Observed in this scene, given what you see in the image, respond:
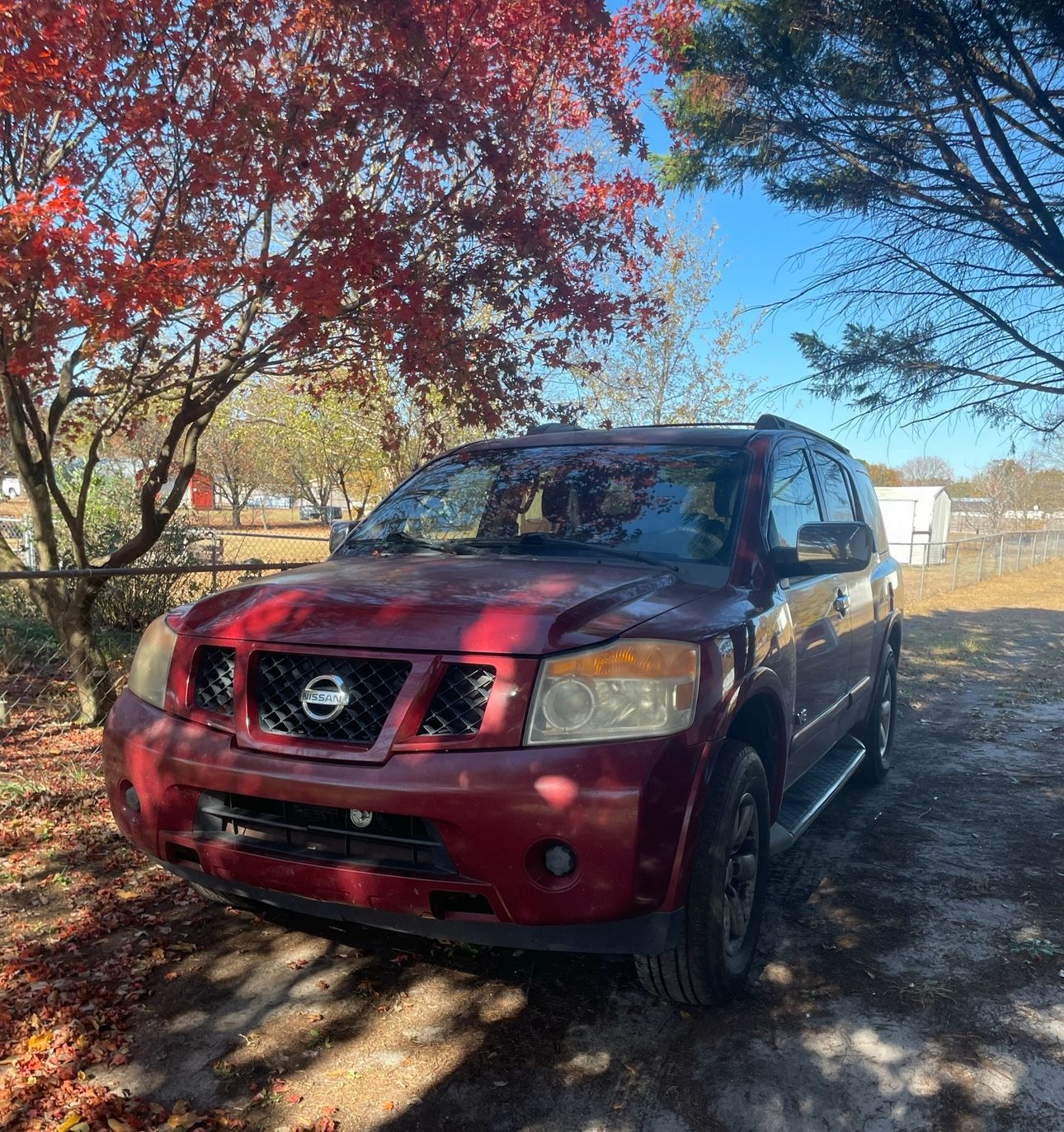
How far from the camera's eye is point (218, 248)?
5.26 m

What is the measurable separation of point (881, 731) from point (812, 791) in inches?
70.1

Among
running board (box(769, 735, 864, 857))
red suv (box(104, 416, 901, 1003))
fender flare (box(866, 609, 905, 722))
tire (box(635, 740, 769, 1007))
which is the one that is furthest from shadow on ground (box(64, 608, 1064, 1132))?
fender flare (box(866, 609, 905, 722))

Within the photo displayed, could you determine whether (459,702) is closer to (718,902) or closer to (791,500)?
(718,902)

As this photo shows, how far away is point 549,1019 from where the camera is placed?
3.01 meters

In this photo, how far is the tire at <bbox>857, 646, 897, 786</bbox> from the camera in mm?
5609

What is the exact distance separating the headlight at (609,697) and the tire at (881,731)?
132 inches

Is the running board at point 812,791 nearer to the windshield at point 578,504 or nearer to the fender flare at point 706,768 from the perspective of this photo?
the fender flare at point 706,768

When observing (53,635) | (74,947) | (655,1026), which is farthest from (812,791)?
(53,635)

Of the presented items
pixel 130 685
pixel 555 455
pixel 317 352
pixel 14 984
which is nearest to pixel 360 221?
pixel 317 352

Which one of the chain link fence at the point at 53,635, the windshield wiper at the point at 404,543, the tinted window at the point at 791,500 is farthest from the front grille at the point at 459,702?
the chain link fence at the point at 53,635

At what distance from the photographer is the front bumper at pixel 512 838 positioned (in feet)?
8.16

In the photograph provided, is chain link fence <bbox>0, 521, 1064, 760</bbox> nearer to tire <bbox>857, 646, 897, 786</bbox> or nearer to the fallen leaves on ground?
the fallen leaves on ground

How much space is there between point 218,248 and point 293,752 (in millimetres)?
3591

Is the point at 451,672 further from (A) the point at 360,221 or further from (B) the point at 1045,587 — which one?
(B) the point at 1045,587
